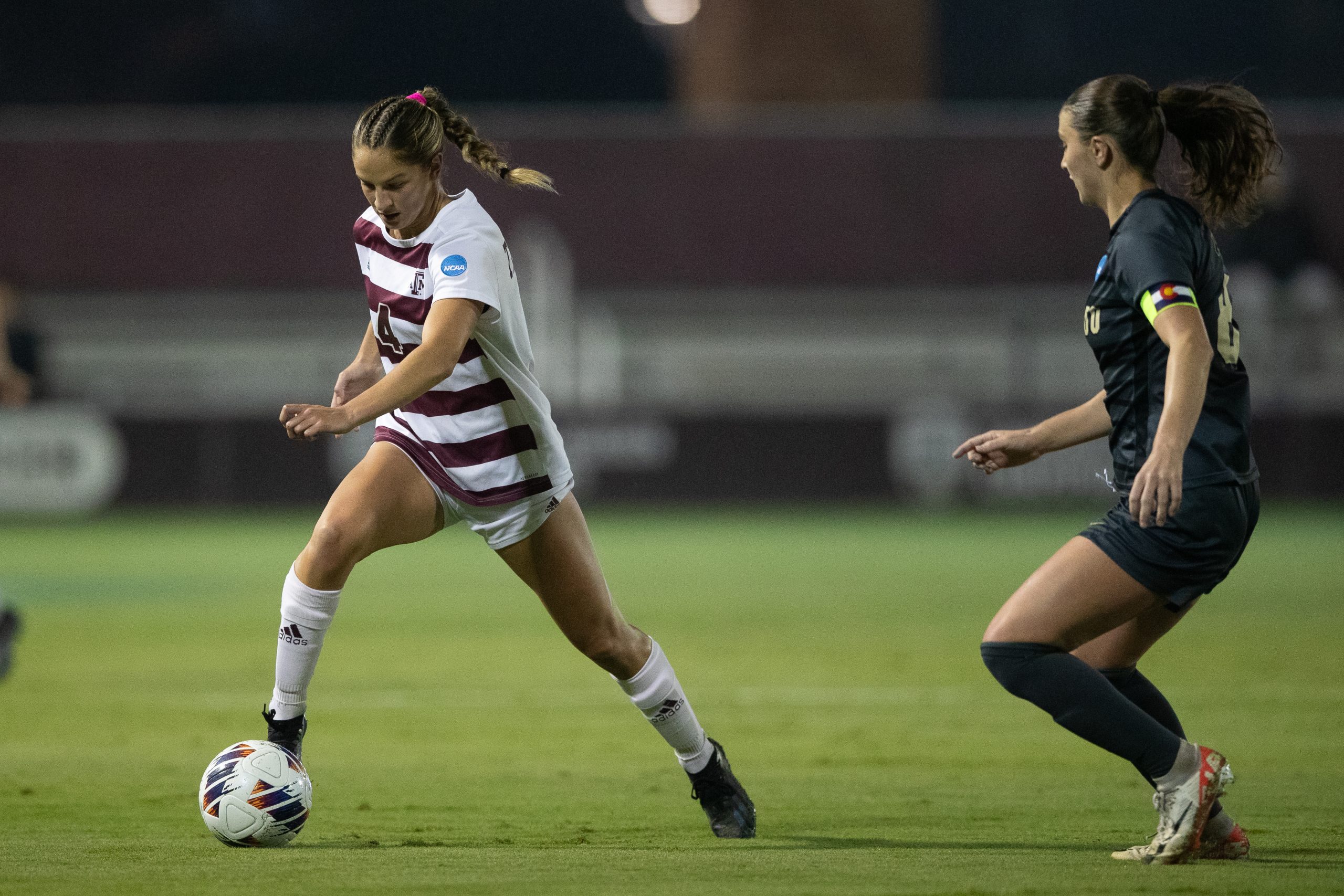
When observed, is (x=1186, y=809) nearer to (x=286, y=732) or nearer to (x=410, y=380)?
(x=410, y=380)

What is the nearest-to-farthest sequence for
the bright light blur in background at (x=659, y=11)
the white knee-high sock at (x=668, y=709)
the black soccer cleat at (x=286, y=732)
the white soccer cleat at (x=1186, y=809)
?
the white soccer cleat at (x=1186, y=809)
the black soccer cleat at (x=286, y=732)
the white knee-high sock at (x=668, y=709)
the bright light blur in background at (x=659, y=11)

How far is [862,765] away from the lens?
6.04m

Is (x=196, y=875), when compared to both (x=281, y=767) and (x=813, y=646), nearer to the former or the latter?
(x=281, y=767)

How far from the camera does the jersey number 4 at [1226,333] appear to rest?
4.26m

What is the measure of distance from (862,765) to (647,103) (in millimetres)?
27484

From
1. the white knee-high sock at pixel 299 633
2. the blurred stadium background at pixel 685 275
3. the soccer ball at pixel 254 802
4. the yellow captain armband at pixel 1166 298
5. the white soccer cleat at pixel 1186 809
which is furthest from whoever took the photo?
the blurred stadium background at pixel 685 275

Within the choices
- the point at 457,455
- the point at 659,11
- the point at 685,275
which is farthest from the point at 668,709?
the point at 659,11

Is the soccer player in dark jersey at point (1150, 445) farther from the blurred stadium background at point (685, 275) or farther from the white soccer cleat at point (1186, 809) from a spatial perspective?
the blurred stadium background at point (685, 275)

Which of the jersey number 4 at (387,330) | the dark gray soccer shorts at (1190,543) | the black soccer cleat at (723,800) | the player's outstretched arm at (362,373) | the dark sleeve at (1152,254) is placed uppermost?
the dark sleeve at (1152,254)

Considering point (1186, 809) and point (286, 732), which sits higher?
point (1186, 809)

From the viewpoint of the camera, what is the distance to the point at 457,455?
4.87m

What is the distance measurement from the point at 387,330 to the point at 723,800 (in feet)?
5.16

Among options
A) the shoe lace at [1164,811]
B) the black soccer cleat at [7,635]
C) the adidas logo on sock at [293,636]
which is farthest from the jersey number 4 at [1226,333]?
the black soccer cleat at [7,635]

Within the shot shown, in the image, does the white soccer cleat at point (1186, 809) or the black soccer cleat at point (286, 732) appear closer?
the white soccer cleat at point (1186, 809)
